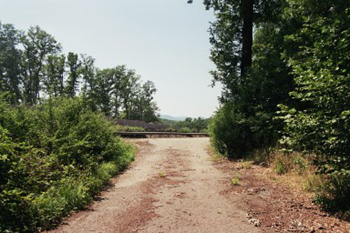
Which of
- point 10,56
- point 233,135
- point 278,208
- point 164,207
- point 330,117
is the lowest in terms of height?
point 164,207

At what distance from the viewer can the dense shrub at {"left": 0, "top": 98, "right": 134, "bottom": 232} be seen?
423 centimetres

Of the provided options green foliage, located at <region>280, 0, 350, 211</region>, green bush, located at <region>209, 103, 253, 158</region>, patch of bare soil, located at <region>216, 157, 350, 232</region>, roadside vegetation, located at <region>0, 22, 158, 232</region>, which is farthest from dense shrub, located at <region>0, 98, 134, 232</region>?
green foliage, located at <region>280, 0, 350, 211</region>

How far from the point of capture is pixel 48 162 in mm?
5910

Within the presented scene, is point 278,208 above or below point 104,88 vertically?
below

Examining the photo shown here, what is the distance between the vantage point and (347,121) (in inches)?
162

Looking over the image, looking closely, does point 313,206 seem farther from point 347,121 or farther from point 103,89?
point 103,89

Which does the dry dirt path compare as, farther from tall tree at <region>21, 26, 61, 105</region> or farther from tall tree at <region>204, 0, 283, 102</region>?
tall tree at <region>21, 26, 61, 105</region>

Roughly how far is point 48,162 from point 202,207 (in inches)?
159

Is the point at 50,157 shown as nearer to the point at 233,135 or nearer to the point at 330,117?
the point at 330,117

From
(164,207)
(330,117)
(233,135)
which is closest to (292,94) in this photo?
(330,117)

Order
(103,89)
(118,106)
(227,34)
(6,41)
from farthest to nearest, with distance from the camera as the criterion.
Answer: (118,106) → (103,89) → (6,41) → (227,34)

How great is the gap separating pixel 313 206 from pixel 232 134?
5941mm

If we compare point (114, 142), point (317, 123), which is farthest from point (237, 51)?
point (317, 123)

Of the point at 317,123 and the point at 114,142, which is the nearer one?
the point at 317,123
